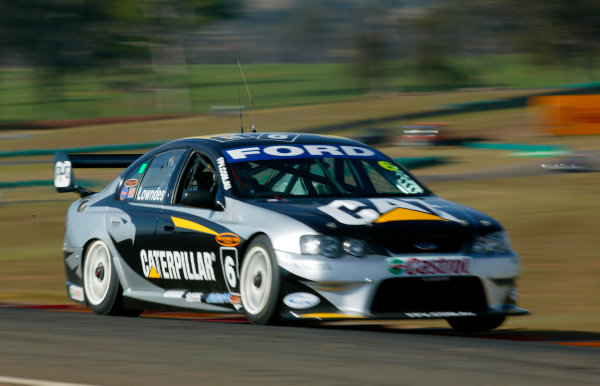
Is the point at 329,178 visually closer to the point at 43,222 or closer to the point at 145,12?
the point at 43,222

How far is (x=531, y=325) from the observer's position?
27.5ft

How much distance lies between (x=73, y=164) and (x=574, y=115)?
27616 mm

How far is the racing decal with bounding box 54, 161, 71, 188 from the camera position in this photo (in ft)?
29.9

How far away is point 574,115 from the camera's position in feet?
114

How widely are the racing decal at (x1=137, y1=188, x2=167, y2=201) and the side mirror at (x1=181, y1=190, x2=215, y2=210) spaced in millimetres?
717

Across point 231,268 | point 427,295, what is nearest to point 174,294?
point 231,268

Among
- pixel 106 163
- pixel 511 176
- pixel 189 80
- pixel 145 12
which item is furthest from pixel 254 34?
pixel 106 163

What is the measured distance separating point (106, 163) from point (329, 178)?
84.4 inches

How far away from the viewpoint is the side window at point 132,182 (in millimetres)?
8766

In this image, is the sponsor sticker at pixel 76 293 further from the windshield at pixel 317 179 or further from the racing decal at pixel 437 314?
the racing decal at pixel 437 314

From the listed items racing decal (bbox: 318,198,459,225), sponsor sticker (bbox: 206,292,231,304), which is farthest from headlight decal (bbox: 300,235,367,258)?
sponsor sticker (bbox: 206,292,231,304)

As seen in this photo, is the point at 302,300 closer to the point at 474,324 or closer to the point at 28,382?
the point at 474,324

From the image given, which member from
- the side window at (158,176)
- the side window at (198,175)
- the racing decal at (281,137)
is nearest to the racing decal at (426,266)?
the side window at (198,175)

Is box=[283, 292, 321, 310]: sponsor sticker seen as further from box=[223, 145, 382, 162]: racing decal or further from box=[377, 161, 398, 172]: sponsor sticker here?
box=[377, 161, 398, 172]: sponsor sticker
